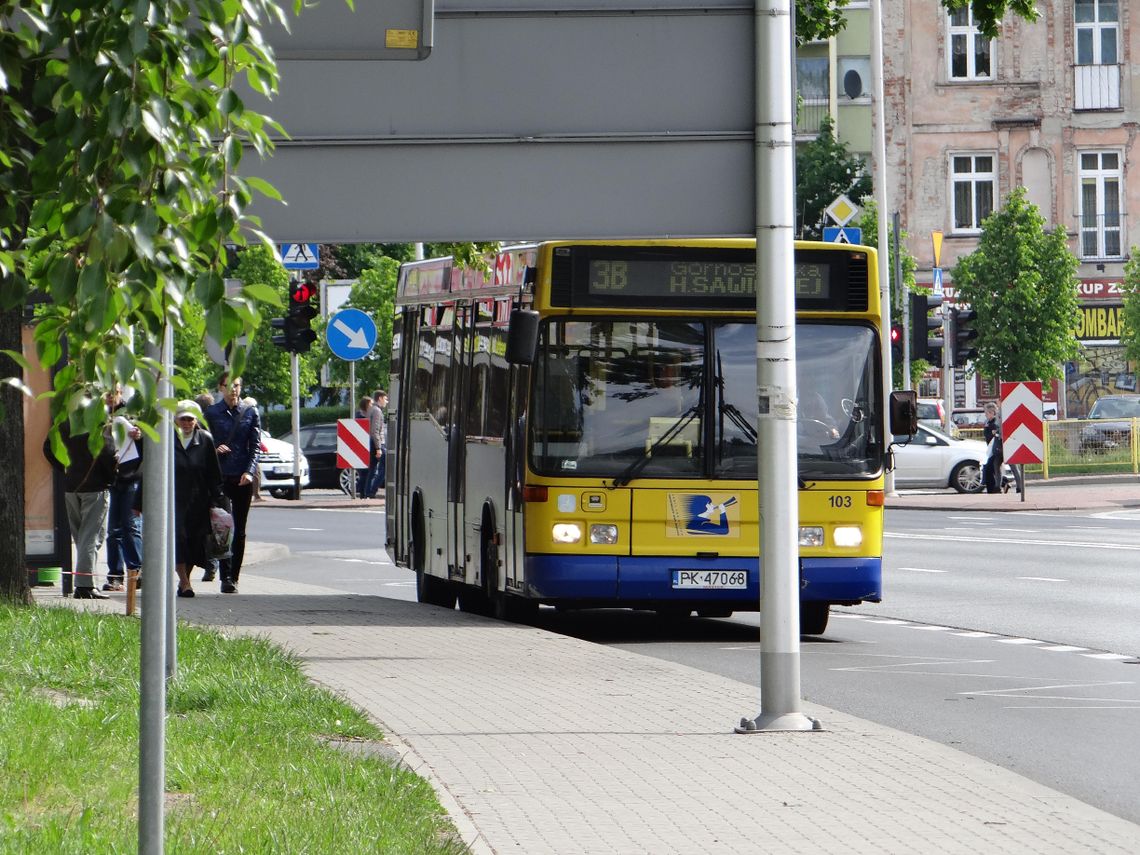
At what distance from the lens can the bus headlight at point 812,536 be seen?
51.1 ft

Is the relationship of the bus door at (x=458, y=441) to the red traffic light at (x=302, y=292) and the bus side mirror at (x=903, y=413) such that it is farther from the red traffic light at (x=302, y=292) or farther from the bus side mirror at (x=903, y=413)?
the red traffic light at (x=302, y=292)

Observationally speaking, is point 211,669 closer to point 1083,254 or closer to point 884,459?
point 884,459

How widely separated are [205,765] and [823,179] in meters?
54.8

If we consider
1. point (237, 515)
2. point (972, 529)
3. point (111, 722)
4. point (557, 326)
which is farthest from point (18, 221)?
point (972, 529)

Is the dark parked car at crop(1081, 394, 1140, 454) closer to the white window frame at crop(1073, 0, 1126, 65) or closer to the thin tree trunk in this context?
the white window frame at crop(1073, 0, 1126, 65)

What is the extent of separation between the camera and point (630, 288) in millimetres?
Result: 15523

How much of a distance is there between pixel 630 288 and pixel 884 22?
4713 cm

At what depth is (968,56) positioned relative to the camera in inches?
2405

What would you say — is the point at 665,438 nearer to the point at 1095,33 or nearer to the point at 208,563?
the point at 208,563

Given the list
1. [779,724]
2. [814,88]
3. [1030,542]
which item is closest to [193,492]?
[779,724]

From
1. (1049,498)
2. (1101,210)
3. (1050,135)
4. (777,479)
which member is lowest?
(1049,498)

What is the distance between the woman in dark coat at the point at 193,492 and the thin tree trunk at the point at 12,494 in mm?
2107

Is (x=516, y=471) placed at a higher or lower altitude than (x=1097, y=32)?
lower

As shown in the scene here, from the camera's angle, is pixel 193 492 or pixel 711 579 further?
pixel 193 492
